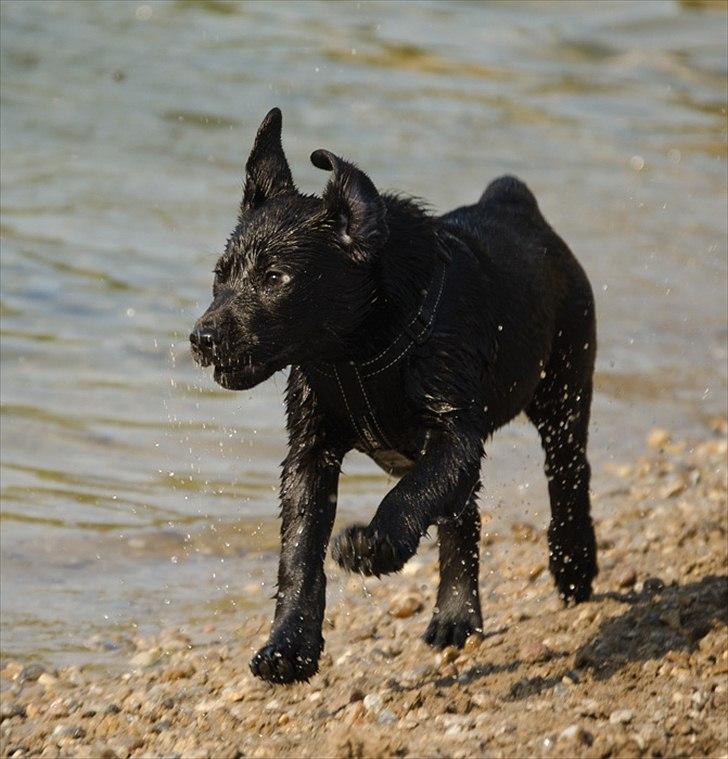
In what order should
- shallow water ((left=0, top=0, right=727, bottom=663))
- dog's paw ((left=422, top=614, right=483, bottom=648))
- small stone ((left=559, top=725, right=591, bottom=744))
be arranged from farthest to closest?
1. shallow water ((left=0, top=0, right=727, bottom=663))
2. dog's paw ((left=422, top=614, right=483, bottom=648))
3. small stone ((left=559, top=725, right=591, bottom=744))

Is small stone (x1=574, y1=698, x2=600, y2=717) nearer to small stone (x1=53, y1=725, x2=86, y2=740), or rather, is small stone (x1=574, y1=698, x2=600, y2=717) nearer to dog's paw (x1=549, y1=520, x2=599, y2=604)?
dog's paw (x1=549, y1=520, x2=599, y2=604)

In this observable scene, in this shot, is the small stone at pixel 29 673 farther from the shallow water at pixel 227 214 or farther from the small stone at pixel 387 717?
the small stone at pixel 387 717

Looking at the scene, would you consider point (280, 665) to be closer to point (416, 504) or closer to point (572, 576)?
point (416, 504)

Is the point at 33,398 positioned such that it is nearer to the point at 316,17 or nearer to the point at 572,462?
the point at 572,462

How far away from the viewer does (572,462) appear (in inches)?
269

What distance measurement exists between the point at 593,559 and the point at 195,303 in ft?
16.9

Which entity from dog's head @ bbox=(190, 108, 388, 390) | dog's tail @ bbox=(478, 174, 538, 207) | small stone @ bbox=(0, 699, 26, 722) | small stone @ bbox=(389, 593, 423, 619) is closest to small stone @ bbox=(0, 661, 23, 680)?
small stone @ bbox=(0, 699, 26, 722)

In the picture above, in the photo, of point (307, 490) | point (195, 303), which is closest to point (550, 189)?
point (195, 303)

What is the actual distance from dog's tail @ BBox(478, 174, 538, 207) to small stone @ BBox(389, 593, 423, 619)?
66.6 inches

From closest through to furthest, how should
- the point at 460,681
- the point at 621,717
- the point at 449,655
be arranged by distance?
the point at 621,717, the point at 460,681, the point at 449,655

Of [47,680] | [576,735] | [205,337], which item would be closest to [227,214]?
[47,680]

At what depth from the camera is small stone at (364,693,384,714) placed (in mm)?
5520

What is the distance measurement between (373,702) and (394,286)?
1.38 m

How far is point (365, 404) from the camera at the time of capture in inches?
220
